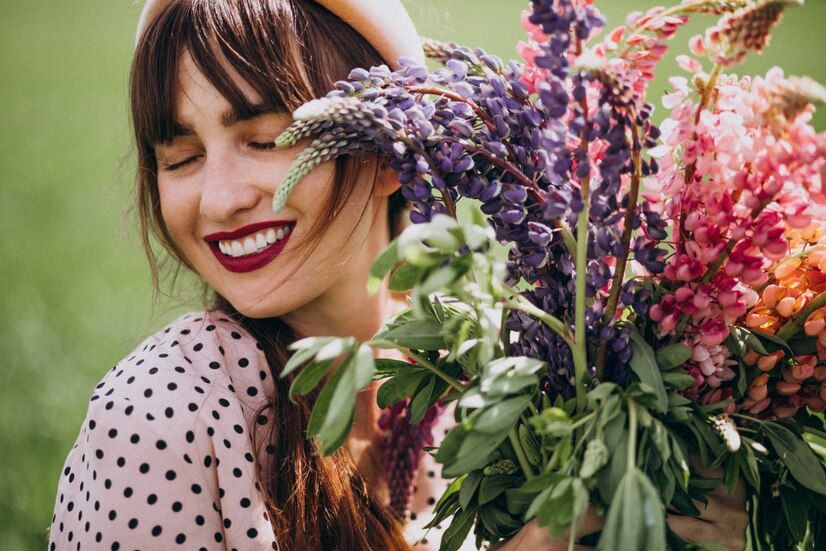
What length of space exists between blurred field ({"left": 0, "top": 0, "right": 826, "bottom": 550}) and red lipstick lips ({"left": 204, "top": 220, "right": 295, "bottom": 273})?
30cm

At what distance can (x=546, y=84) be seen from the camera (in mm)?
951

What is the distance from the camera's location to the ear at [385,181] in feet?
4.85

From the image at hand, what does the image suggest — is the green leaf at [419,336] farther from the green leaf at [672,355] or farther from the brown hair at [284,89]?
the brown hair at [284,89]

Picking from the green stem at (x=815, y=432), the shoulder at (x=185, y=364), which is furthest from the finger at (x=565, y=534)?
the shoulder at (x=185, y=364)

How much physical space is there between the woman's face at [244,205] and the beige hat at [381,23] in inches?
8.0

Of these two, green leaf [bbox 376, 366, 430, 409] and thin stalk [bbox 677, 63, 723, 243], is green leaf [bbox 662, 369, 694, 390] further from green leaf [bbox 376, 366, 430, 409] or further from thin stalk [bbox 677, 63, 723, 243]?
green leaf [bbox 376, 366, 430, 409]

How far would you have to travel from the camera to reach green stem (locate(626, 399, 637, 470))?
849mm

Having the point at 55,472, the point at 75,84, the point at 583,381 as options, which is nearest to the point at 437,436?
the point at 583,381

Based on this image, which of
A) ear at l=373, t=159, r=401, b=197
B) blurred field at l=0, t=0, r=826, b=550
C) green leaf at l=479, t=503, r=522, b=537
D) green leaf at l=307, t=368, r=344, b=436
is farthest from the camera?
blurred field at l=0, t=0, r=826, b=550

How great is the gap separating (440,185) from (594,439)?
1.15 ft

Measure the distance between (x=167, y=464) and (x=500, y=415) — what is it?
591mm

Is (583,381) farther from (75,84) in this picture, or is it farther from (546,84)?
(75,84)

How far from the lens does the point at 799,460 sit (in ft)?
3.57

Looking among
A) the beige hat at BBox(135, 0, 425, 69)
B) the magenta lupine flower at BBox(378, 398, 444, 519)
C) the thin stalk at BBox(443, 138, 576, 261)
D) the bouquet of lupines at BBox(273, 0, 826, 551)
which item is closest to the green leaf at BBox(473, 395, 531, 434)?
the bouquet of lupines at BBox(273, 0, 826, 551)
